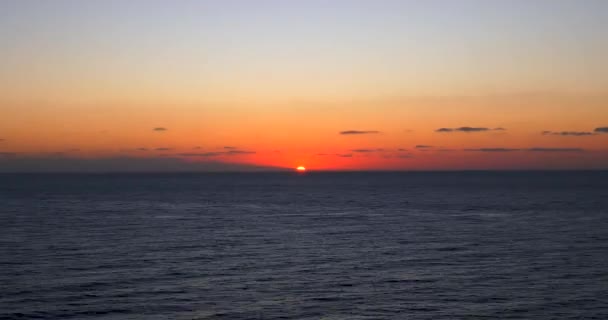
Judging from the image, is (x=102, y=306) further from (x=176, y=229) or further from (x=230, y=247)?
(x=176, y=229)

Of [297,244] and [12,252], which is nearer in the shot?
[12,252]

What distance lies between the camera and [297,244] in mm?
76562

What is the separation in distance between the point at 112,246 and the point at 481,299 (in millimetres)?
44591

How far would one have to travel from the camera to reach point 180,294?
48.3 m

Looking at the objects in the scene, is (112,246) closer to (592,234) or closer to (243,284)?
(243,284)

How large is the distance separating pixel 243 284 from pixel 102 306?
12.3 m

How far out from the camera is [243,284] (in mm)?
52312

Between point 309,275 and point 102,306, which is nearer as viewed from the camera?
point 102,306

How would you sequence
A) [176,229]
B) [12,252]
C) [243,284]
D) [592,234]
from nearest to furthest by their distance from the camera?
[243,284] < [12,252] < [592,234] < [176,229]

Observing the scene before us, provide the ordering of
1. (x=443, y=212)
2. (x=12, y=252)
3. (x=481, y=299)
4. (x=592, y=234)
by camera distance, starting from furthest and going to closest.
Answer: (x=443, y=212)
(x=592, y=234)
(x=12, y=252)
(x=481, y=299)

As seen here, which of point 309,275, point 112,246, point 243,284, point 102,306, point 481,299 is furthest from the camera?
point 112,246

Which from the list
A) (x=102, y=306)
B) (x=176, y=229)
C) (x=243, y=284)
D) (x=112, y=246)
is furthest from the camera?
(x=176, y=229)

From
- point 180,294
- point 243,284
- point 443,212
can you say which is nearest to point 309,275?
point 243,284

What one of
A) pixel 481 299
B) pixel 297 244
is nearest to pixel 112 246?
pixel 297 244
